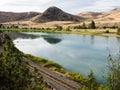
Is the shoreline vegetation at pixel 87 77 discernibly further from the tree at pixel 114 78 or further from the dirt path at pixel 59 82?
the dirt path at pixel 59 82

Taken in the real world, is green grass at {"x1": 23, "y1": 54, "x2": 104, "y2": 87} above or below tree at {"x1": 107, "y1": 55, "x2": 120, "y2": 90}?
below

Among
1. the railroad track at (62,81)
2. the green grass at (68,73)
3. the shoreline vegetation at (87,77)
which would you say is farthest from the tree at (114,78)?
the railroad track at (62,81)

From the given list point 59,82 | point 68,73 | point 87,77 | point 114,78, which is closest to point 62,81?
point 59,82

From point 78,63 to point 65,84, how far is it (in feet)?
113

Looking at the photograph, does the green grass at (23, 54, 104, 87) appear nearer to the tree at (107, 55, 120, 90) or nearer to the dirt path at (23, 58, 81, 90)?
the dirt path at (23, 58, 81, 90)

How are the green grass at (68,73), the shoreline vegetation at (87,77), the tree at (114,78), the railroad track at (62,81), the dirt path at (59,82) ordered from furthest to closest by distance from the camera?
the green grass at (68,73) → the railroad track at (62,81) → the dirt path at (59,82) → the shoreline vegetation at (87,77) → the tree at (114,78)

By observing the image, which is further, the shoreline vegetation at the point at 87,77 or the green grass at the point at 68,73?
the green grass at the point at 68,73

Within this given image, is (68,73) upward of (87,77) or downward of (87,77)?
upward

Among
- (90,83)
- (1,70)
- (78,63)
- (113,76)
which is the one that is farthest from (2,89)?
(78,63)

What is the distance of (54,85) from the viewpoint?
60.4 metres

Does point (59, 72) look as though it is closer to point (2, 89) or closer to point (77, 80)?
point (77, 80)

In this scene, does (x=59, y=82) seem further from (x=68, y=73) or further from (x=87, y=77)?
(x=87, y=77)

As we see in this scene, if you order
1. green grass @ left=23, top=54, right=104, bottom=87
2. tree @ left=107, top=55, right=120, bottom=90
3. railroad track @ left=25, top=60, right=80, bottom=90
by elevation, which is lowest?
green grass @ left=23, top=54, right=104, bottom=87

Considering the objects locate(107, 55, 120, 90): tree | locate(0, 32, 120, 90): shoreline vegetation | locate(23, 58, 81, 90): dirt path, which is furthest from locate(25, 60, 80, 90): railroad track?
locate(107, 55, 120, 90): tree
